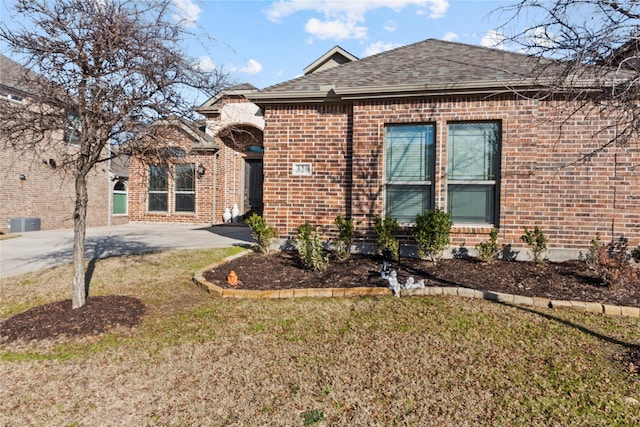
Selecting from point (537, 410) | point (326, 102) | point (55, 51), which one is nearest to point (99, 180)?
point (326, 102)

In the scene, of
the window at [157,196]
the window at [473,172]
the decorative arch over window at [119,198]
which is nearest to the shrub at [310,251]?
the window at [473,172]

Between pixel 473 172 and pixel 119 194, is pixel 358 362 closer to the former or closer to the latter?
pixel 473 172

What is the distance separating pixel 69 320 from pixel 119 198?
16.6 meters

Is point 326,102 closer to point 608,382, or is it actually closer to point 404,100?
point 404,100

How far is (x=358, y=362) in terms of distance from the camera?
3.29 m

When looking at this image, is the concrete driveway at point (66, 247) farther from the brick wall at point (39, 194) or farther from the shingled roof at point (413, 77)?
the shingled roof at point (413, 77)

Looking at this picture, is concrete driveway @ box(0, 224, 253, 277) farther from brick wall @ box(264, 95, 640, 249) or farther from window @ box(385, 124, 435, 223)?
window @ box(385, 124, 435, 223)

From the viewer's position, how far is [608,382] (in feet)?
9.56

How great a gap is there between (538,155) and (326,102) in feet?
14.0

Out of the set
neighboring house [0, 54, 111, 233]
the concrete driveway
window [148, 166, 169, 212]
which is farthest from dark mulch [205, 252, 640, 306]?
window [148, 166, 169, 212]

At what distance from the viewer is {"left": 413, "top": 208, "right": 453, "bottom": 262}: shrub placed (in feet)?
20.8

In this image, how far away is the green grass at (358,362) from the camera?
2.59 m

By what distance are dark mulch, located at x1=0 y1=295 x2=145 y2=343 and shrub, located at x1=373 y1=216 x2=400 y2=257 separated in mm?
4058

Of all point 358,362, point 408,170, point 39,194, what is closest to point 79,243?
point 358,362
